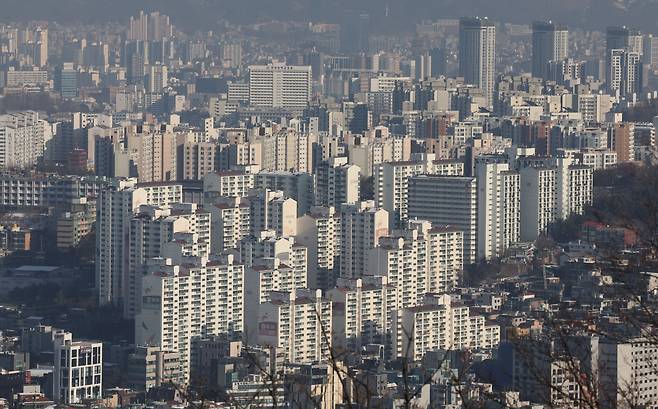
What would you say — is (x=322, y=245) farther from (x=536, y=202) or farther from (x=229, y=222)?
(x=536, y=202)

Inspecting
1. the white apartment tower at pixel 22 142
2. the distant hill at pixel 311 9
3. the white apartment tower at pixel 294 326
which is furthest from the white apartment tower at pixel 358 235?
the distant hill at pixel 311 9

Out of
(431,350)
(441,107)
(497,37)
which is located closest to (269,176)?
(431,350)

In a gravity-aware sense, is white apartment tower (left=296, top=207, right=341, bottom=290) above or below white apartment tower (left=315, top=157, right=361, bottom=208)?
below

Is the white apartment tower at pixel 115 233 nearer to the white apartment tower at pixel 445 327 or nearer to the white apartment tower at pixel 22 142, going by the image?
the white apartment tower at pixel 445 327

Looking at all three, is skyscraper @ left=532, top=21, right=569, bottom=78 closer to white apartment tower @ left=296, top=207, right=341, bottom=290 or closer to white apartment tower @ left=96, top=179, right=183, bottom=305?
white apartment tower @ left=96, top=179, right=183, bottom=305

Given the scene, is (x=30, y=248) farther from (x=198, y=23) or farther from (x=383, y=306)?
(x=198, y=23)

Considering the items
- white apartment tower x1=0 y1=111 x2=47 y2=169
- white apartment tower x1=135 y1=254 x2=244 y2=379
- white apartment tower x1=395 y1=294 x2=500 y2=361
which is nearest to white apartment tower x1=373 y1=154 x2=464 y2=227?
white apartment tower x1=135 y1=254 x2=244 y2=379

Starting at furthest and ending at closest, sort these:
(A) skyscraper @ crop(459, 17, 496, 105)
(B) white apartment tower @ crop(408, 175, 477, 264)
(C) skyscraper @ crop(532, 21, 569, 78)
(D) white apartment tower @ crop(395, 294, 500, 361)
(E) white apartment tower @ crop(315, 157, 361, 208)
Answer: (C) skyscraper @ crop(532, 21, 569, 78)
(A) skyscraper @ crop(459, 17, 496, 105)
(E) white apartment tower @ crop(315, 157, 361, 208)
(B) white apartment tower @ crop(408, 175, 477, 264)
(D) white apartment tower @ crop(395, 294, 500, 361)
